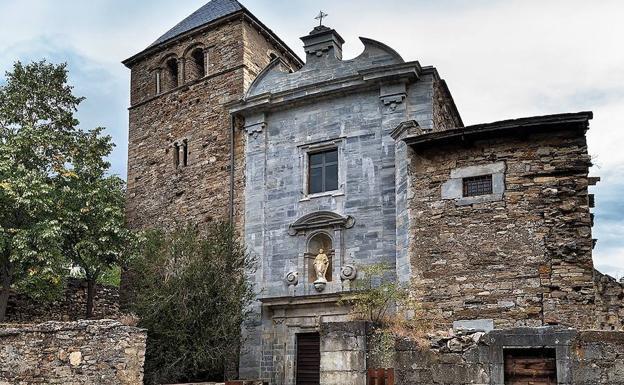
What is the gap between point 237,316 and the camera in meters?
17.0

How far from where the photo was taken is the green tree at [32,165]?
57.7 ft

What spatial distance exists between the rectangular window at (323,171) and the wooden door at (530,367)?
Answer: 10211 mm

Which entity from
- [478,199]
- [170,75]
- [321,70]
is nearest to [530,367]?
[478,199]

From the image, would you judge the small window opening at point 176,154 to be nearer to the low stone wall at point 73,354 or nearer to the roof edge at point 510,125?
the low stone wall at point 73,354

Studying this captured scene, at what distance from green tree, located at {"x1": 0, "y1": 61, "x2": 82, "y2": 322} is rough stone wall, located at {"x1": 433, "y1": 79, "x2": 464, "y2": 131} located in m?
9.31

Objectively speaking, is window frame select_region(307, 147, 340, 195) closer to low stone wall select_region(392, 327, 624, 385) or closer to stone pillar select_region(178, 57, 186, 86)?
stone pillar select_region(178, 57, 186, 86)

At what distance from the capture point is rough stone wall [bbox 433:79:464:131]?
18.0 metres

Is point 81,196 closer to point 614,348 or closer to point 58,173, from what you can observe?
point 58,173

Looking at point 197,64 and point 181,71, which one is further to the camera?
point 197,64

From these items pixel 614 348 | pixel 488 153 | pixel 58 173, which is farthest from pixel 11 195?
pixel 614 348

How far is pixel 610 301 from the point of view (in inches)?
626

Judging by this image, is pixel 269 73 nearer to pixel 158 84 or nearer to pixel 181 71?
pixel 181 71

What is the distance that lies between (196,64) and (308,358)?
31.3 feet

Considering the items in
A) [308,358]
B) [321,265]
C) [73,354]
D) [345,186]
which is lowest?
[308,358]
